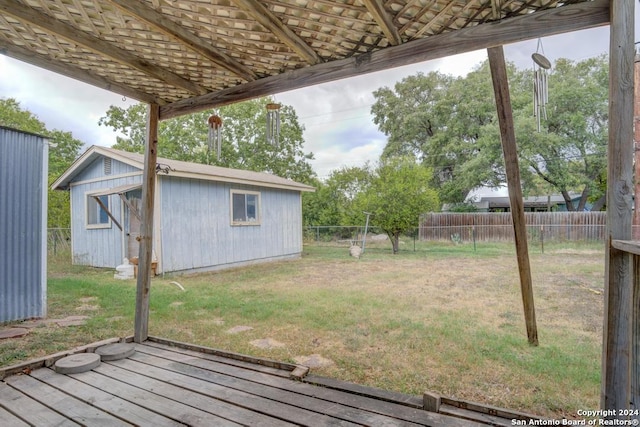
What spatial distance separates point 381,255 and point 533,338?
24.4 ft

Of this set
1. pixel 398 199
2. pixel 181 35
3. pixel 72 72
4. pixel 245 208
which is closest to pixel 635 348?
pixel 181 35

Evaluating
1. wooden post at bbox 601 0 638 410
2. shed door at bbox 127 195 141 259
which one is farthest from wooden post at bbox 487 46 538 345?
shed door at bbox 127 195 141 259

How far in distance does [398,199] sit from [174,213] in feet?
22.1

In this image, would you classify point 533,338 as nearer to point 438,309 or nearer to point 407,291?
point 438,309

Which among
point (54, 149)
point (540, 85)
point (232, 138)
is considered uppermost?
point (232, 138)

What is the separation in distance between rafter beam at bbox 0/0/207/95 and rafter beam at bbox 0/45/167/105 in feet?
1.41

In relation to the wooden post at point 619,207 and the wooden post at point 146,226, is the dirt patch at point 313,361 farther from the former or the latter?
the wooden post at point 619,207

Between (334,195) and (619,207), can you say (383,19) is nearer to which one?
(619,207)

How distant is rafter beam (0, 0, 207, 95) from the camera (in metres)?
1.68

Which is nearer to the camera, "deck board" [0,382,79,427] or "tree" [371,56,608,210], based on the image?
"deck board" [0,382,79,427]

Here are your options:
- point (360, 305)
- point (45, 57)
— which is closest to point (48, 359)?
point (45, 57)

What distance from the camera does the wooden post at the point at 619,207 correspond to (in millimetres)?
1293

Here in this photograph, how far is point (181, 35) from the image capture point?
1892 millimetres

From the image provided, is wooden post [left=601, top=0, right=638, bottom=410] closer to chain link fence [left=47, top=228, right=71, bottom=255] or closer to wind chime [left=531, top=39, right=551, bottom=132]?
wind chime [left=531, top=39, right=551, bottom=132]
